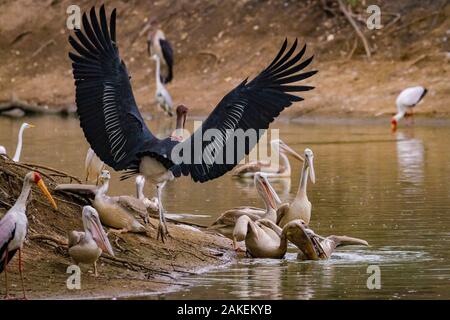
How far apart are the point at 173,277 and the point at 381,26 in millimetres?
19348

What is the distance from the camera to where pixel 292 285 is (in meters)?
9.74

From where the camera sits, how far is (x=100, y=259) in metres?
10.0

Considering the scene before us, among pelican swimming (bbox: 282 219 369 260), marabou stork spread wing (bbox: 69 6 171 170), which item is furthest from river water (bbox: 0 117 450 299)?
marabou stork spread wing (bbox: 69 6 171 170)

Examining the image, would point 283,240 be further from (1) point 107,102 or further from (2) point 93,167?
(2) point 93,167

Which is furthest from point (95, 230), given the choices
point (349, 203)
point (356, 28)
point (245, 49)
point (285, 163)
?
point (245, 49)

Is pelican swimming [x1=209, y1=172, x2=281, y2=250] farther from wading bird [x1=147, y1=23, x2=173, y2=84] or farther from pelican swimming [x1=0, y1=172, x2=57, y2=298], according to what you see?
wading bird [x1=147, y1=23, x2=173, y2=84]

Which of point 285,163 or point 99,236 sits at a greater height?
point 285,163

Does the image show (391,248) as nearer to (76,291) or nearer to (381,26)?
(76,291)

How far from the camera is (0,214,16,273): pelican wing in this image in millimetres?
8656

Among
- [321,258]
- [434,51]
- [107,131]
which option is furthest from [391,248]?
[434,51]

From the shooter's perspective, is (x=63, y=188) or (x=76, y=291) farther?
(x=63, y=188)

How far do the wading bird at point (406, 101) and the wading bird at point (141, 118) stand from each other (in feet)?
44.2

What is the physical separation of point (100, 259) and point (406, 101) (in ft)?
48.1

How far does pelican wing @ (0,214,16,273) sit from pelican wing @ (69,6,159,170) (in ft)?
7.01
